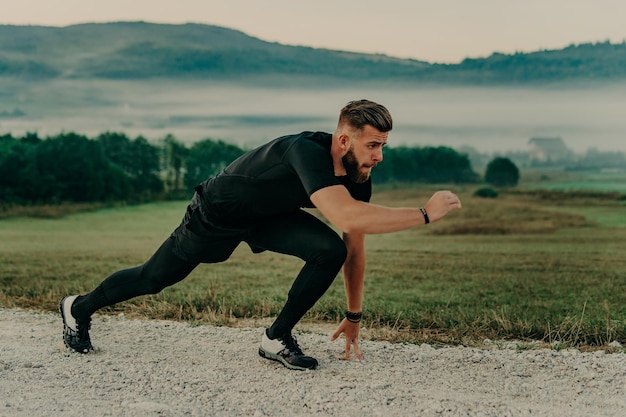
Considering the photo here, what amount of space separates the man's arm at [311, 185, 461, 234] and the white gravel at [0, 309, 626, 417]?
97 cm

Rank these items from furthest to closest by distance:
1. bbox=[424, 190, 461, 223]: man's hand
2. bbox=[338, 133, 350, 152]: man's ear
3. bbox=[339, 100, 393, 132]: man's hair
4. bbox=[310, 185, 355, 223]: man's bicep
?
1. bbox=[338, 133, 350, 152]: man's ear
2. bbox=[339, 100, 393, 132]: man's hair
3. bbox=[310, 185, 355, 223]: man's bicep
4. bbox=[424, 190, 461, 223]: man's hand

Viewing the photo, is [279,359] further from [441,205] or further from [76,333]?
[441,205]

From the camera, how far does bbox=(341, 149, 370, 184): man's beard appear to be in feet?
14.3

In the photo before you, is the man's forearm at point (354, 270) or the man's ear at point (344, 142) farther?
the man's forearm at point (354, 270)

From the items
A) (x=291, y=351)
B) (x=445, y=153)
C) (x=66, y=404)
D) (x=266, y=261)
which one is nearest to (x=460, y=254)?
(x=266, y=261)

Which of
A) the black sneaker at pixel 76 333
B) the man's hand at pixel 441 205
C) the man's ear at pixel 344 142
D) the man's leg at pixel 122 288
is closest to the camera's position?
the man's hand at pixel 441 205

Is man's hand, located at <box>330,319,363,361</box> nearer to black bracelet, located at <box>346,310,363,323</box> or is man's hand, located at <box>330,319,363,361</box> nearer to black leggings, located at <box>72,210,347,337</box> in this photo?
black bracelet, located at <box>346,310,363,323</box>

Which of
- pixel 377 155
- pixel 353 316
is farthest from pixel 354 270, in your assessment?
pixel 377 155

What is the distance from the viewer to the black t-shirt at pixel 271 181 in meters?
4.23

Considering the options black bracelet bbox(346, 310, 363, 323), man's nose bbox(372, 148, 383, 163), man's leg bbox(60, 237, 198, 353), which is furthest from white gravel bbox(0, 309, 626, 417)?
man's nose bbox(372, 148, 383, 163)

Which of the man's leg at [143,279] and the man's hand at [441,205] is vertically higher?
the man's hand at [441,205]

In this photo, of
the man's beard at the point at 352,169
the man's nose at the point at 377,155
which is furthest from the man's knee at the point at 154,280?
the man's nose at the point at 377,155

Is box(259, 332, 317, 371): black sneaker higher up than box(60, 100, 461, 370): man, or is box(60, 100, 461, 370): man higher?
box(60, 100, 461, 370): man

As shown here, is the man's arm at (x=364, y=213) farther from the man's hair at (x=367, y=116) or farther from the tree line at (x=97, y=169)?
the tree line at (x=97, y=169)
